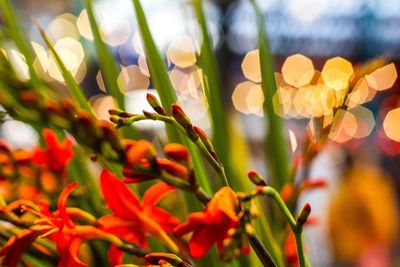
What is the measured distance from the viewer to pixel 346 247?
2129 millimetres

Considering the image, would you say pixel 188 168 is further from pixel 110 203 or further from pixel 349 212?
pixel 349 212

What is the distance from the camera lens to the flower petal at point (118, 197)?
1.24 ft

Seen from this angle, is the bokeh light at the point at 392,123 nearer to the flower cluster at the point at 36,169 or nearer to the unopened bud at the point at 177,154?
the flower cluster at the point at 36,169

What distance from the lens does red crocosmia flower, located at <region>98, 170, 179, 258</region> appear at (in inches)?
15.0

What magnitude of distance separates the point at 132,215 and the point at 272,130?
0.61ft

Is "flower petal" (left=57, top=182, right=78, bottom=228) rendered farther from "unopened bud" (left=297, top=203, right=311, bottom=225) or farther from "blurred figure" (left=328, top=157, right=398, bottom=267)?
"blurred figure" (left=328, top=157, right=398, bottom=267)

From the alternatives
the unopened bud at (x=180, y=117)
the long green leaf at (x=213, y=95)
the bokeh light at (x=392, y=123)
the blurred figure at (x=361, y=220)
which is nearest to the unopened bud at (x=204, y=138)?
the unopened bud at (x=180, y=117)

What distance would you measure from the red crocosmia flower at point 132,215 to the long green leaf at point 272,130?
0.46 feet

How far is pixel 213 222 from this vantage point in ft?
1.08

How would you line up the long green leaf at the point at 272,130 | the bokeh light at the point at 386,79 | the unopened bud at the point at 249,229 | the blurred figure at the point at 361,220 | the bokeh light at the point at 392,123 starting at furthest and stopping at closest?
1. the bokeh light at the point at 392,123
2. the bokeh light at the point at 386,79
3. the blurred figure at the point at 361,220
4. the long green leaf at the point at 272,130
5. the unopened bud at the point at 249,229

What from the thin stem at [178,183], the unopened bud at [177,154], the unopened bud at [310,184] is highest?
the unopened bud at [177,154]

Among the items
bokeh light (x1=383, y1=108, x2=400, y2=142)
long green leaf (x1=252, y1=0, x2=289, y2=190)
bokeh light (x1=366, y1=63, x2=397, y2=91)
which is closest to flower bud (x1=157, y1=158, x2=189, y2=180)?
long green leaf (x1=252, y1=0, x2=289, y2=190)

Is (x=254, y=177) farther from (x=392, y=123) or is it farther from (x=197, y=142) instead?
(x=392, y=123)

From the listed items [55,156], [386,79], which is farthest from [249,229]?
[386,79]
